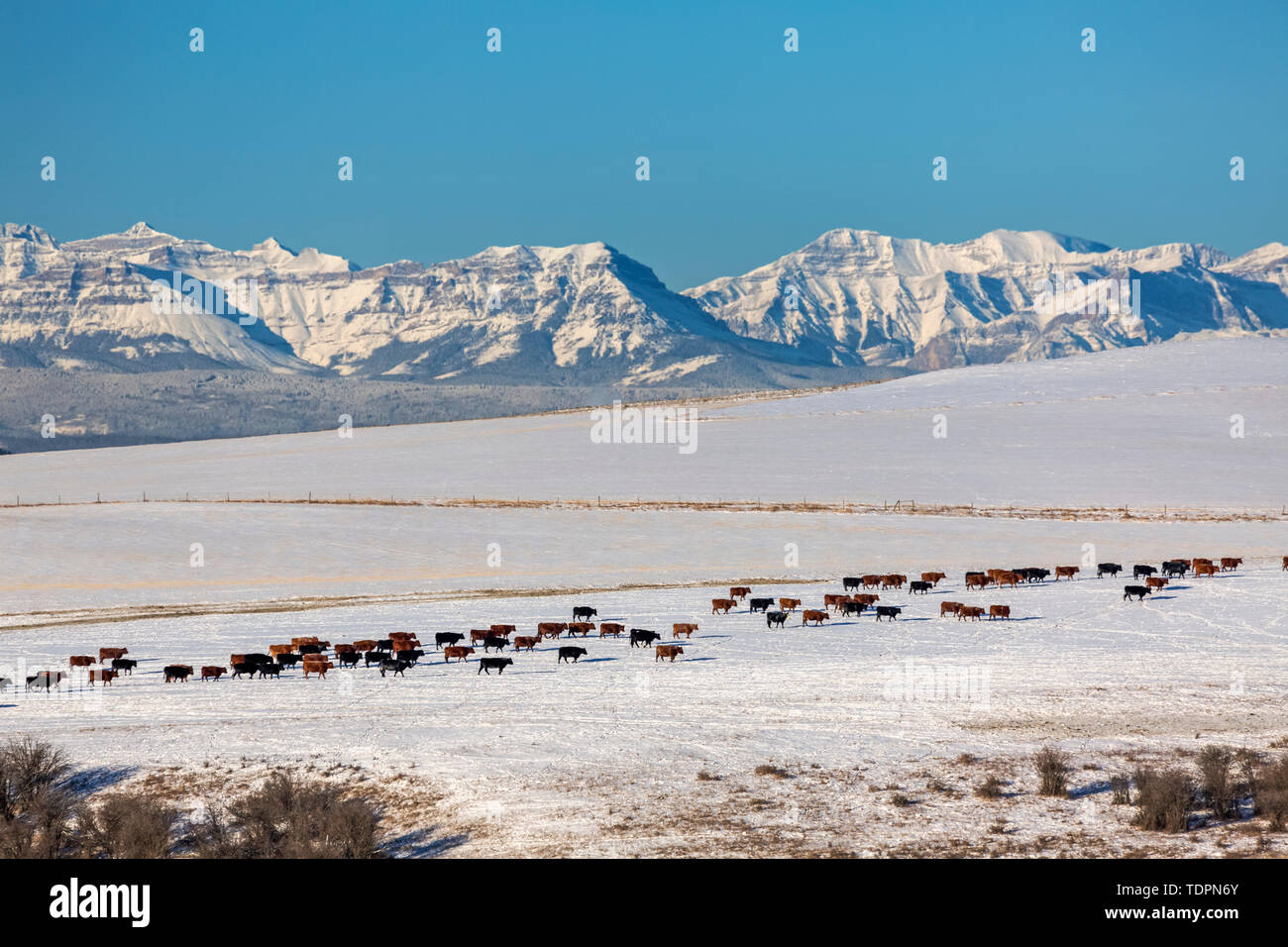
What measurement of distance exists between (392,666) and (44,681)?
8.66m

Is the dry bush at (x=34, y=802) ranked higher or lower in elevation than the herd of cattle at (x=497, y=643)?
lower

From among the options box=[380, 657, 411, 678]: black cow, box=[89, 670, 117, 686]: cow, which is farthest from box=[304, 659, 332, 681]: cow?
box=[89, 670, 117, 686]: cow

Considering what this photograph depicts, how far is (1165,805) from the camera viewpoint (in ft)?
59.9

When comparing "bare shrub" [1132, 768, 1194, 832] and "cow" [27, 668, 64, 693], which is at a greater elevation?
→ "cow" [27, 668, 64, 693]

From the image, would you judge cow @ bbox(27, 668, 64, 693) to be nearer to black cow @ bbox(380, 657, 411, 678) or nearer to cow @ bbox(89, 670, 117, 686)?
cow @ bbox(89, 670, 117, 686)

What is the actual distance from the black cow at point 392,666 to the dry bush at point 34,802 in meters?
9.79

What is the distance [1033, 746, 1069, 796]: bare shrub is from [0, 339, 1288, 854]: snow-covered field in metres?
0.25

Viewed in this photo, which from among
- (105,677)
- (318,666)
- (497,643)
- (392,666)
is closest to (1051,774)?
(392,666)

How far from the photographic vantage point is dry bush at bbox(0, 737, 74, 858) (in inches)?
733

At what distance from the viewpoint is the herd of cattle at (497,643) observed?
32.9 m

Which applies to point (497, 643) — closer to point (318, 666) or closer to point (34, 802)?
point (318, 666)

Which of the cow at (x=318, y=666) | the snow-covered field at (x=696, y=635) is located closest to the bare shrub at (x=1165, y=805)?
the snow-covered field at (x=696, y=635)

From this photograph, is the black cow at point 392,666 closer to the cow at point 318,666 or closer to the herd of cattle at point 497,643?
the herd of cattle at point 497,643
